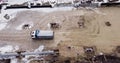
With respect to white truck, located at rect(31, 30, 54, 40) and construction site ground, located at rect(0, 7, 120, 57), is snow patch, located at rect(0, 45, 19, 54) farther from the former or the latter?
white truck, located at rect(31, 30, 54, 40)

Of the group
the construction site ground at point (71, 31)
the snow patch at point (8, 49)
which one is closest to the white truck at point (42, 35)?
the construction site ground at point (71, 31)

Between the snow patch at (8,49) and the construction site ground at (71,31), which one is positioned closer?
the snow patch at (8,49)

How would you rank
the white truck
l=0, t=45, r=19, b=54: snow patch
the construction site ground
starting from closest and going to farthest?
l=0, t=45, r=19, b=54: snow patch, the construction site ground, the white truck

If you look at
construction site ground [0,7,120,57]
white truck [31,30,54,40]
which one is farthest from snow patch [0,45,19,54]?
white truck [31,30,54,40]

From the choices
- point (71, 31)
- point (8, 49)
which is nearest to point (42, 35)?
point (71, 31)

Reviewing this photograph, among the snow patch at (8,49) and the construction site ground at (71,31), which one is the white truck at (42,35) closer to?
the construction site ground at (71,31)

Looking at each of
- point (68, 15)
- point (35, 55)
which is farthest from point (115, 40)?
point (35, 55)

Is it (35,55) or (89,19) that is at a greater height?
(89,19)

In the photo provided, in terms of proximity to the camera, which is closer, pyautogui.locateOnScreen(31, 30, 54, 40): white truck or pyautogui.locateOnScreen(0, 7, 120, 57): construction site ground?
pyautogui.locateOnScreen(0, 7, 120, 57): construction site ground

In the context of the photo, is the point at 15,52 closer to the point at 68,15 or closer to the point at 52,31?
the point at 52,31
